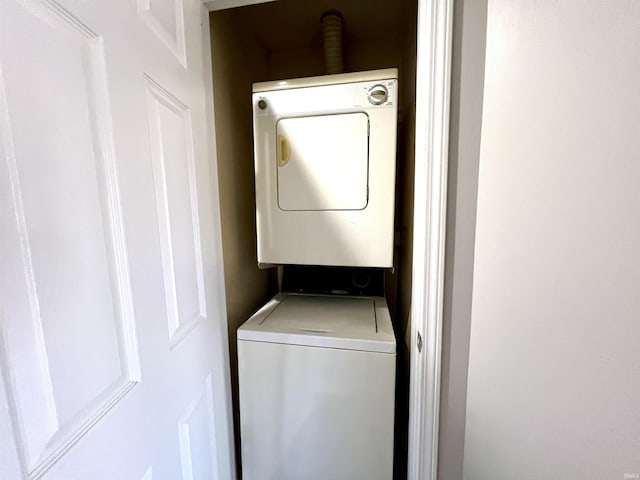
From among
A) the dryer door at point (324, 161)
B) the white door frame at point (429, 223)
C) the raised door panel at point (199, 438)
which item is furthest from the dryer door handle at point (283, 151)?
the raised door panel at point (199, 438)

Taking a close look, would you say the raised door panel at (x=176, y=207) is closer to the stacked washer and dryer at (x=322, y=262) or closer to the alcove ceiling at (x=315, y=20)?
the stacked washer and dryer at (x=322, y=262)

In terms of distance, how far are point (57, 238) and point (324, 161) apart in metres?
0.92

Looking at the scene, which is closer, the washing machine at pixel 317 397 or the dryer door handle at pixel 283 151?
the washing machine at pixel 317 397

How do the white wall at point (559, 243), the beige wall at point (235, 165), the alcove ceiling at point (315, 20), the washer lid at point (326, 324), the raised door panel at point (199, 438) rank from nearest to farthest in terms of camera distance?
the white wall at point (559, 243)
the raised door panel at point (199, 438)
the washer lid at point (326, 324)
the beige wall at point (235, 165)
the alcove ceiling at point (315, 20)

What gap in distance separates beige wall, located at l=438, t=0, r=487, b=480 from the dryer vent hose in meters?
1.01

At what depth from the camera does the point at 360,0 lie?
1.37 metres

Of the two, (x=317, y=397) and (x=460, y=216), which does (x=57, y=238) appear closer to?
(x=460, y=216)

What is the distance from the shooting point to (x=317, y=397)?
1104 mm

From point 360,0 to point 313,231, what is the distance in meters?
1.20

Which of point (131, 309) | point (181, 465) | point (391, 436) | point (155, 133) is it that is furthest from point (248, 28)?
point (391, 436)

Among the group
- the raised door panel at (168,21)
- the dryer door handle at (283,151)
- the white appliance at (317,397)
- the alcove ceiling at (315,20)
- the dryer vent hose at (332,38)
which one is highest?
the alcove ceiling at (315,20)

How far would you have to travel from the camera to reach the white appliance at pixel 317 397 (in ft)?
3.48

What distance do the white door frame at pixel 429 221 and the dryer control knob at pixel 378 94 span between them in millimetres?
283

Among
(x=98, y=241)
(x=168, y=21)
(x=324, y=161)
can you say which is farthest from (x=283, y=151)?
(x=98, y=241)
